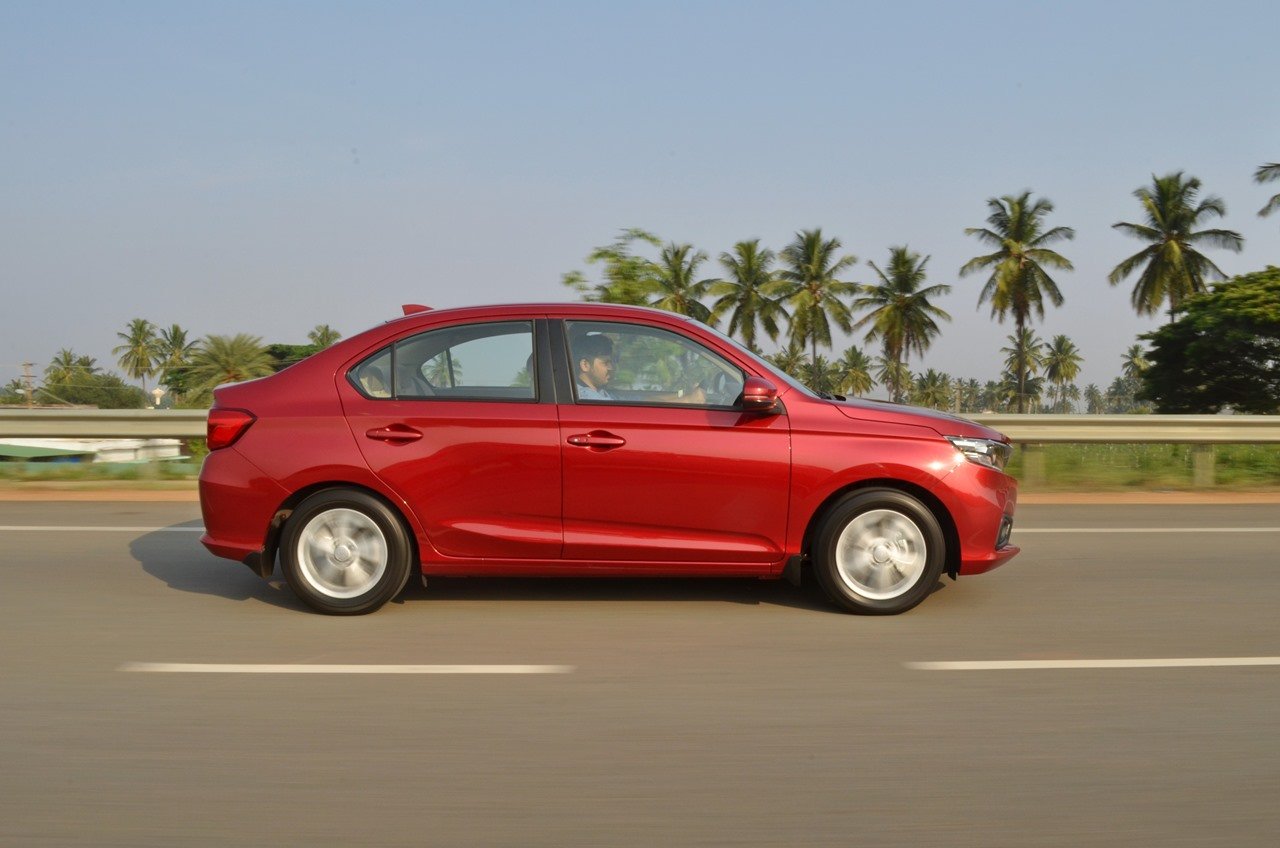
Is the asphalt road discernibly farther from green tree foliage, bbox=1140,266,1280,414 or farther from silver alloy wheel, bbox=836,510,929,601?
green tree foliage, bbox=1140,266,1280,414

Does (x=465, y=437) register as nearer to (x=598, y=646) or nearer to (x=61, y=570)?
(x=598, y=646)

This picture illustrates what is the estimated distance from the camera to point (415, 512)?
609 centimetres

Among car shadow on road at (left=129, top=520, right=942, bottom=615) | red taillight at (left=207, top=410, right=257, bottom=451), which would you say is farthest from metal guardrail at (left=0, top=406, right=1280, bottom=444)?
red taillight at (left=207, top=410, right=257, bottom=451)

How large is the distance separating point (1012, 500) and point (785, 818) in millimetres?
3332

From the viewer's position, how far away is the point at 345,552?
6129 millimetres

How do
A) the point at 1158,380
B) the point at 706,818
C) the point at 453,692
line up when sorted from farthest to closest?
1. the point at 1158,380
2. the point at 453,692
3. the point at 706,818

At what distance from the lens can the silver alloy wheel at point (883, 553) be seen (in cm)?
611

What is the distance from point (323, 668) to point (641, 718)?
59.6 inches

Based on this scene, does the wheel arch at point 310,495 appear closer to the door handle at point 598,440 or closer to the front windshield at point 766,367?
the door handle at point 598,440

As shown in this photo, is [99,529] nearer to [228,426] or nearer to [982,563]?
[228,426]

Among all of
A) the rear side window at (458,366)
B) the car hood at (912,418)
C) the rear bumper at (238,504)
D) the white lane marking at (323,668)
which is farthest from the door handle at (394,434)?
the car hood at (912,418)

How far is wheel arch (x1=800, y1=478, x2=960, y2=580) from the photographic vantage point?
6.13 m

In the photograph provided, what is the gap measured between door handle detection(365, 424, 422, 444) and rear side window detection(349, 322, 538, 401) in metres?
0.19

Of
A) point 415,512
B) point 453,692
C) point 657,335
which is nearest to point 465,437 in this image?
point 415,512
